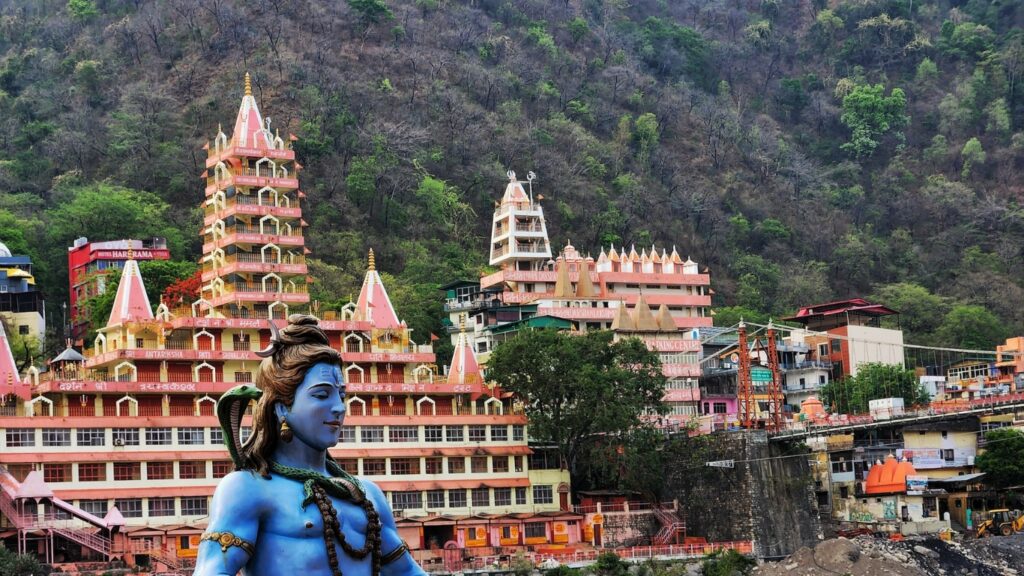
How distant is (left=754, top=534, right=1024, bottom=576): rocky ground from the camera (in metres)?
56.5

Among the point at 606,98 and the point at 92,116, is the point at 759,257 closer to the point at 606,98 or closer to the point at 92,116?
the point at 606,98

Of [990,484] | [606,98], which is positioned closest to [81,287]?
[990,484]

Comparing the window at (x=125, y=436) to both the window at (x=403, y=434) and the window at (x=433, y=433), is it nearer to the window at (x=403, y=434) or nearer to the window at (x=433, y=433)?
the window at (x=403, y=434)

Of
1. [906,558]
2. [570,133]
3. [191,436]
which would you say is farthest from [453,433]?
[570,133]

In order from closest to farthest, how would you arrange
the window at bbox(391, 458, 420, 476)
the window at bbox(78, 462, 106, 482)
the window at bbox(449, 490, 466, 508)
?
the window at bbox(78, 462, 106, 482) < the window at bbox(391, 458, 420, 476) < the window at bbox(449, 490, 466, 508)

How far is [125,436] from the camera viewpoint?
5897 cm

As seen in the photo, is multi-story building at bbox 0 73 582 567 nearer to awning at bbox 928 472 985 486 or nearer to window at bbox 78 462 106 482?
window at bbox 78 462 106 482

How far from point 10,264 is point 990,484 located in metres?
46.0

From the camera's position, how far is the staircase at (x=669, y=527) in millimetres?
62969

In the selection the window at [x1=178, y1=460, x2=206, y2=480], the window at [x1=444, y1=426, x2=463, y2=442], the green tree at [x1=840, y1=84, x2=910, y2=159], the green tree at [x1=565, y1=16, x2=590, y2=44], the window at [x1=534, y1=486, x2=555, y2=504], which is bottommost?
the window at [x1=534, y1=486, x2=555, y2=504]

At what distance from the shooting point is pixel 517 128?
12212cm

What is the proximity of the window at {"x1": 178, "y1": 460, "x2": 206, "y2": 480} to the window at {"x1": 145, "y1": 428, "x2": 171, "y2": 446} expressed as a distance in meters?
0.95

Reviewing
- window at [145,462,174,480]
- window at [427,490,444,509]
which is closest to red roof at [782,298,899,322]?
window at [427,490,444,509]

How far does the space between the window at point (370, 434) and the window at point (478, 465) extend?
12.1 ft
